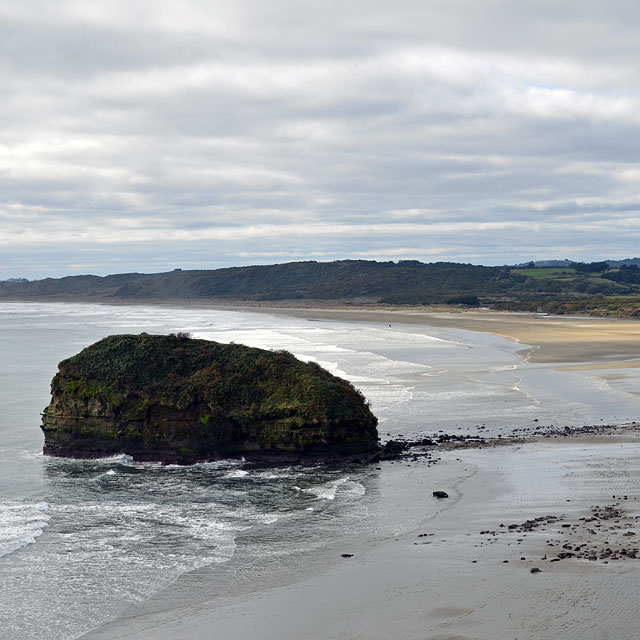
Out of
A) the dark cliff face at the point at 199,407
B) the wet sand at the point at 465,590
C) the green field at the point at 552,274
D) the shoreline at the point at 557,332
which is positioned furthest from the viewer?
the green field at the point at 552,274

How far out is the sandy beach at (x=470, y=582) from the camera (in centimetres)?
1079

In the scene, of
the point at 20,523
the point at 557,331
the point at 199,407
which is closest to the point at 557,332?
the point at 557,331

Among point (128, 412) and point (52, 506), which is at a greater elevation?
point (128, 412)

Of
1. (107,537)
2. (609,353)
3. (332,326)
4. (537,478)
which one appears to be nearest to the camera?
(107,537)

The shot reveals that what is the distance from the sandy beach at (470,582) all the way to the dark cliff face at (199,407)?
14.0 feet

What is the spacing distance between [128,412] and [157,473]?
2.94 meters

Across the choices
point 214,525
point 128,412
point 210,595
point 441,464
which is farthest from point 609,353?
point 210,595

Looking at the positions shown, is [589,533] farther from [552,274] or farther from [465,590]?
[552,274]

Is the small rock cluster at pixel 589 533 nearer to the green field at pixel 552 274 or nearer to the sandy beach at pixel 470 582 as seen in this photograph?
the sandy beach at pixel 470 582

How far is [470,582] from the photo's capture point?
12.3 metres

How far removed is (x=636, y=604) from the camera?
11.0 m

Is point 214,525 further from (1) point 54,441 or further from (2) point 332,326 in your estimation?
(2) point 332,326

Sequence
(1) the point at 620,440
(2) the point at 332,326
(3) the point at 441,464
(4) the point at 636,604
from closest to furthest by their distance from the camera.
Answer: (4) the point at 636,604 → (3) the point at 441,464 → (1) the point at 620,440 → (2) the point at 332,326

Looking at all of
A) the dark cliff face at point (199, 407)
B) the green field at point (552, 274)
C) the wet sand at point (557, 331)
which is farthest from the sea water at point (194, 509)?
the green field at point (552, 274)
